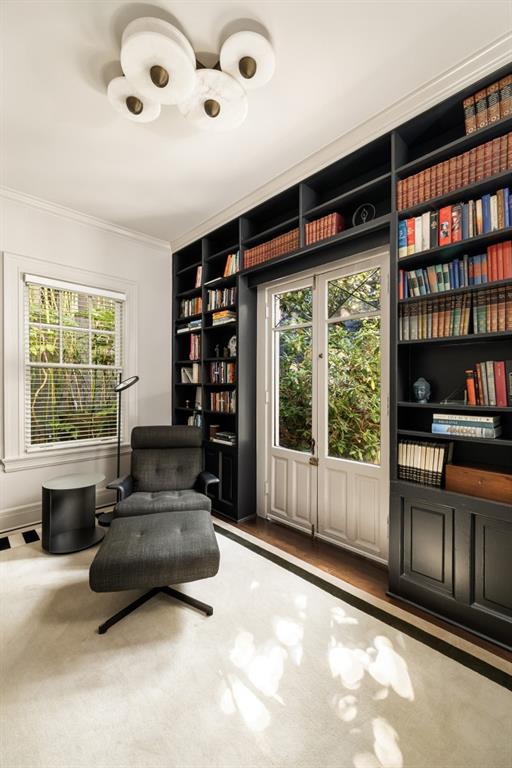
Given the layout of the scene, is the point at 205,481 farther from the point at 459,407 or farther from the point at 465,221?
the point at 465,221

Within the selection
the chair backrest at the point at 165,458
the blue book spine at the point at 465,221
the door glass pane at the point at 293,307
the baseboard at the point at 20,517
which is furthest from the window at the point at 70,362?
the blue book spine at the point at 465,221

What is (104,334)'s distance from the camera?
3811mm

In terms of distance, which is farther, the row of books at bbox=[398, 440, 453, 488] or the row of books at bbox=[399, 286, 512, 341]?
the row of books at bbox=[398, 440, 453, 488]

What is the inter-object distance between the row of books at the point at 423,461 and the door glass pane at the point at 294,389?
993 mm

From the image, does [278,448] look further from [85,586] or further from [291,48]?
[291,48]

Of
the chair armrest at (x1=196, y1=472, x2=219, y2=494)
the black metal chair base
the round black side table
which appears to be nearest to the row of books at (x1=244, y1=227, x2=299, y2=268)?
the chair armrest at (x1=196, y1=472, x2=219, y2=494)

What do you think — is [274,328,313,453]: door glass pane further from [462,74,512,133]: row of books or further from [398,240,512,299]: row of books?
[462,74,512,133]: row of books

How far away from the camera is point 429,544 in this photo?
2.06m

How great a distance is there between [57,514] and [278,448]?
1915mm

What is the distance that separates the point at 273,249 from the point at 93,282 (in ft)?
6.45

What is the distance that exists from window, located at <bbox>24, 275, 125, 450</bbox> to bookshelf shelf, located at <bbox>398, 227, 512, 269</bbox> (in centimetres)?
301

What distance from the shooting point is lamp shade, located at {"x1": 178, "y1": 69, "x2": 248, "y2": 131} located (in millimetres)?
1838

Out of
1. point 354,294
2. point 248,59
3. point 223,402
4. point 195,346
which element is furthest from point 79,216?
point 354,294

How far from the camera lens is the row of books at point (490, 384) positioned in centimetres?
184
